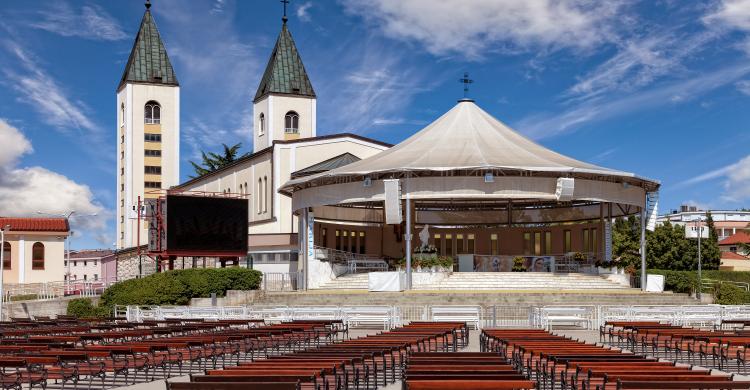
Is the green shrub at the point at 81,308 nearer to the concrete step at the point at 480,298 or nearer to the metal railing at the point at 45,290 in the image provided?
the metal railing at the point at 45,290

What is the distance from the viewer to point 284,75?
8419 cm

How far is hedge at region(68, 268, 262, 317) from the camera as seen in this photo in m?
38.1

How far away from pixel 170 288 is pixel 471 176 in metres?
13.2

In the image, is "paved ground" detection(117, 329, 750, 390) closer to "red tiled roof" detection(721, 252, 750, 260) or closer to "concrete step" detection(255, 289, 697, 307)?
"concrete step" detection(255, 289, 697, 307)

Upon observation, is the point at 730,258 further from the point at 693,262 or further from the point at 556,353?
the point at 556,353

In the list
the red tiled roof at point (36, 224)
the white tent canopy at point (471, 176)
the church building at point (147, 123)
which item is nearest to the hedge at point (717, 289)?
the white tent canopy at point (471, 176)

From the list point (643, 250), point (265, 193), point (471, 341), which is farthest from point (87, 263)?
point (471, 341)

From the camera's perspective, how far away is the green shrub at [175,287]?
38094 mm

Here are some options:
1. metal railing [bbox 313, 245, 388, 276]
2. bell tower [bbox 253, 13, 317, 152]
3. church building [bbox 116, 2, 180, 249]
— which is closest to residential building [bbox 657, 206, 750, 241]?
bell tower [bbox 253, 13, 317, 152]

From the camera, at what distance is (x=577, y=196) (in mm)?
39375

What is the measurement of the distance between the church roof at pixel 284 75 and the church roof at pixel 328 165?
990 inches

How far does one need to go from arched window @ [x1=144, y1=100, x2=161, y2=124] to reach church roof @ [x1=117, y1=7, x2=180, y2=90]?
2101mm

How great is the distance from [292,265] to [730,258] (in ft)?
179

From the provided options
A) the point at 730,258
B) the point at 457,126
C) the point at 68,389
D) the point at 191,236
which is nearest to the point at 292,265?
the point at 191,236
